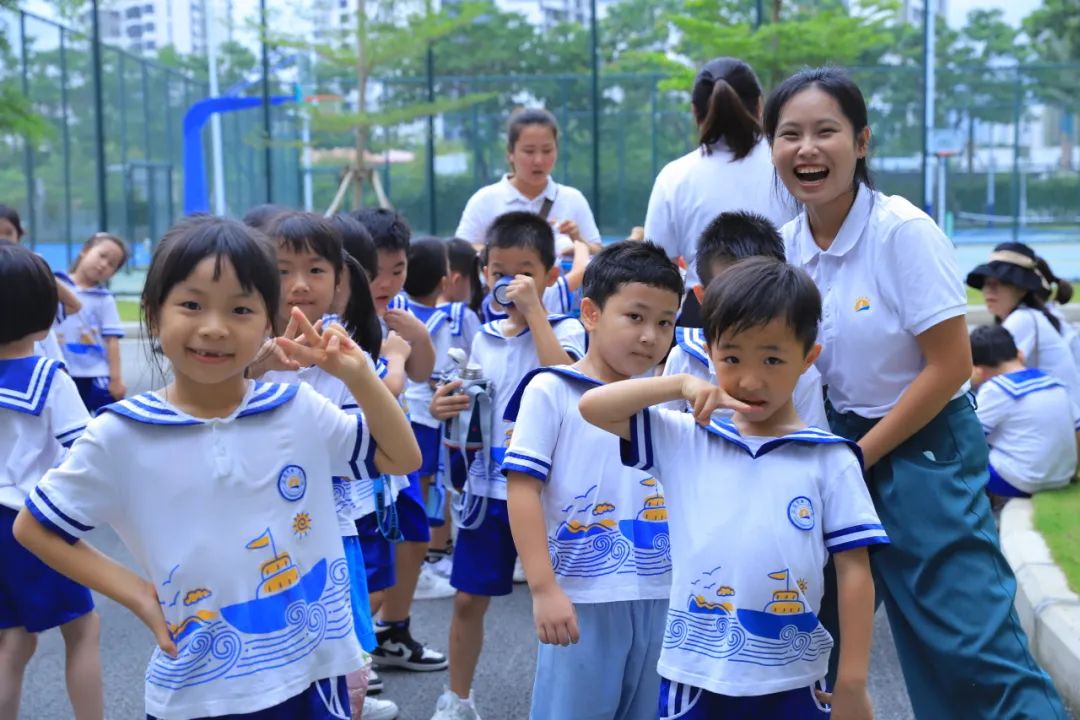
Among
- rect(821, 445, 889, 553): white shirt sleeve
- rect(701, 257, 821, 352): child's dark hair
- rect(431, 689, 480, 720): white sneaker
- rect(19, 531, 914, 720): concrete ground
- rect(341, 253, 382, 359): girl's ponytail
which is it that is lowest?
rect(19, 531, 914, 720): concrete ground

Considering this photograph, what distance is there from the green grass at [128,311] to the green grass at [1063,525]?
43.5 ft

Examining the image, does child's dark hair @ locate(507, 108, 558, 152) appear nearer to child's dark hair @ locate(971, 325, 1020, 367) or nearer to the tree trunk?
child's dark hair @ locate(971, 325, 1020, 367)

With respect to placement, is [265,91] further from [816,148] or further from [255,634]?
[255,634]

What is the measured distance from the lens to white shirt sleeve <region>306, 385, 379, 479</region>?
8.51 ft

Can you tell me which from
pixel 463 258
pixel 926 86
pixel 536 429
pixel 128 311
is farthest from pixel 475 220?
pixel 128 311

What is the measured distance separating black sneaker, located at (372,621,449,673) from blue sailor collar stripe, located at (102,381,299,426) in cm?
226

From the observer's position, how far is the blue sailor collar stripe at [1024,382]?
20.6ft

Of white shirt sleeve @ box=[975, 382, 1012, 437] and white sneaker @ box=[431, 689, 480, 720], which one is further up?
white shirt sleeve @ box=[975, 382, 1012, 437]

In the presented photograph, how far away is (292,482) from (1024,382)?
4738mm

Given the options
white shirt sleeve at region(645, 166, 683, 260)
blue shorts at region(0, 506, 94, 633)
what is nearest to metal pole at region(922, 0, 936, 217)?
white shirt sleeve at region(645, 166, 683, 260)

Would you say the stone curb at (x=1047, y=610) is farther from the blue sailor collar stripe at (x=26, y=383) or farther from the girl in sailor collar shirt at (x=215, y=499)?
the blue sailor collar stripe at (x=26, y=383)

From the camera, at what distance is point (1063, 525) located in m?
5.43

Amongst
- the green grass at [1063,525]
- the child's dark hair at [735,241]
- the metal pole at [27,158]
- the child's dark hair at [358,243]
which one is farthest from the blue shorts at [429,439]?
the metal pole at [27,158]

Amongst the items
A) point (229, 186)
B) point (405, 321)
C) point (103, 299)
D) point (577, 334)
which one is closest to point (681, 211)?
point (577, 334)
